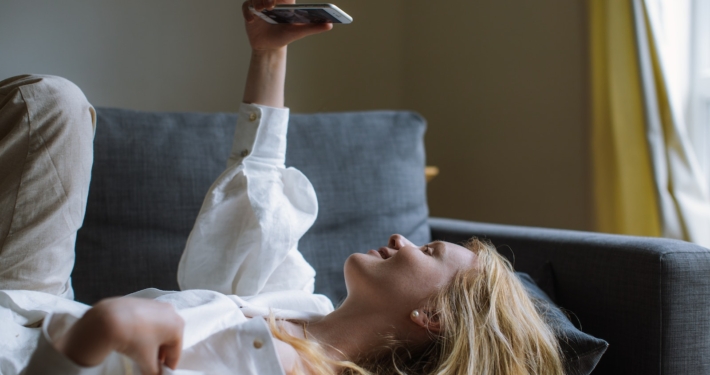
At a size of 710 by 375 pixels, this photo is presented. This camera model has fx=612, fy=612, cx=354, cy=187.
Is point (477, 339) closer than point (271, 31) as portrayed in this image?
Yes

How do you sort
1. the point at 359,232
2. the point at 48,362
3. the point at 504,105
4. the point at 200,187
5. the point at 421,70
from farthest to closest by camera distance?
1. the point at 421,70
2. the point at 504,105
3. the point at 359,232
4. the point at 200,187
5. the point at 48,362

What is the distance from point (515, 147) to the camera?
7.11 feet

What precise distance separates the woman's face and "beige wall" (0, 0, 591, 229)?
1.05 m

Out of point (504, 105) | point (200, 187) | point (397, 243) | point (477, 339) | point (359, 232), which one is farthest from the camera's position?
point (504, 105)

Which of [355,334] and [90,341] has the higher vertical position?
[90,341]

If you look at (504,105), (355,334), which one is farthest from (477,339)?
(504,105)

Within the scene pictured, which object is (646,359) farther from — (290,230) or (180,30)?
(180,30)

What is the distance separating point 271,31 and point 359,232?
1.85ft

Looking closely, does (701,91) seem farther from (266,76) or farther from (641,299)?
(266,76)

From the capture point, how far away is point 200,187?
1.42 meters

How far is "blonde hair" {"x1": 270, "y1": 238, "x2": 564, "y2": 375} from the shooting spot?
94 centimetres

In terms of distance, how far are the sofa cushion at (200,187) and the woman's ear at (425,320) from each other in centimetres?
49

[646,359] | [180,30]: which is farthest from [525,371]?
[180,30]

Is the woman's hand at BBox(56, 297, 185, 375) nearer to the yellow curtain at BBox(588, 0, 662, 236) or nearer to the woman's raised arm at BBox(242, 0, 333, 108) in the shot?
the woman's raised arm at BBox(242, 0, 333, 108)
